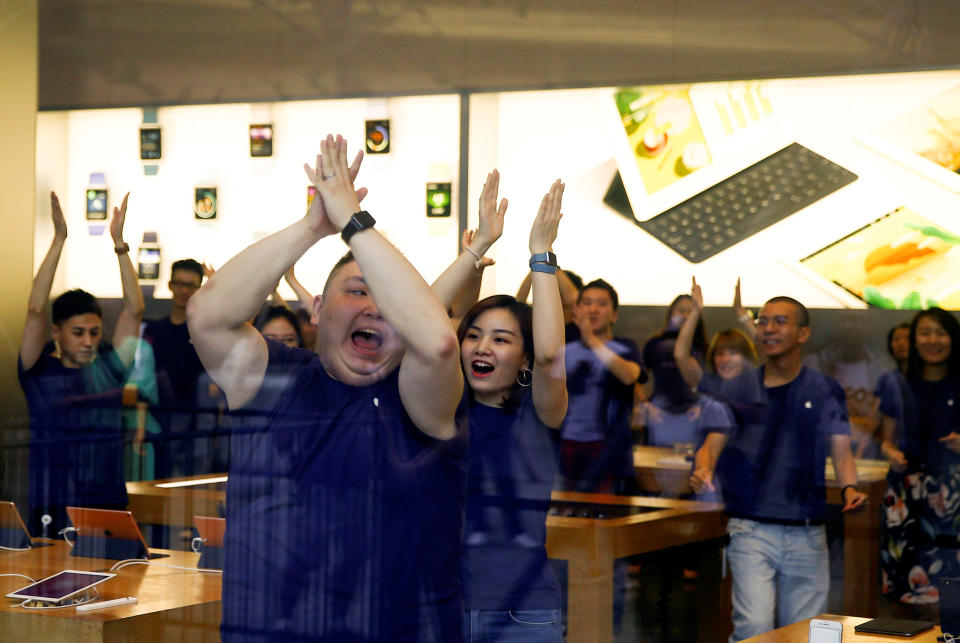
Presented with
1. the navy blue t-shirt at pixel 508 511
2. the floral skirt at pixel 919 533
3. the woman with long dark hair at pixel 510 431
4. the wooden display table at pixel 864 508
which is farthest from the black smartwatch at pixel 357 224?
the floral skirt at pixel 919 533

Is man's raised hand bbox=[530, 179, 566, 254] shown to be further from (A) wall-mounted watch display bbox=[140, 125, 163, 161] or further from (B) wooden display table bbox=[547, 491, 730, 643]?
→ (A) wall-mounted watch display bbox=[140, 125, 163, 161]

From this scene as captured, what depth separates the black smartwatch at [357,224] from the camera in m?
1.80

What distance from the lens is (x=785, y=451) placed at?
271cm

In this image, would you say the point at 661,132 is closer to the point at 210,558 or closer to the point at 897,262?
the point at 897,262

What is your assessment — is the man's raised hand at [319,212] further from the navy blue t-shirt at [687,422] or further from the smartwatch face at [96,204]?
the navy blue t-shirt at [687,422]

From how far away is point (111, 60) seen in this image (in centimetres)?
273

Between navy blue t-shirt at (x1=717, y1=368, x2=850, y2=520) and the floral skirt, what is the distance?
202 millimetres

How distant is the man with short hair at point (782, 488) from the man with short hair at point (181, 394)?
1268 millimetres

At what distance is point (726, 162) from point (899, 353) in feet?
2.08

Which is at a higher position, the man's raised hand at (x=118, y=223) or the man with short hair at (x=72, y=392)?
the man's raised hand at (x=118, y=223)

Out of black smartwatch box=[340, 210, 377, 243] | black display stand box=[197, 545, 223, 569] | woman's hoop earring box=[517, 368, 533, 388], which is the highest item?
black smartwatch box=[340, 210, 377, 243]

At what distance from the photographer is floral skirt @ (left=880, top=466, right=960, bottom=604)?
268 centimetres

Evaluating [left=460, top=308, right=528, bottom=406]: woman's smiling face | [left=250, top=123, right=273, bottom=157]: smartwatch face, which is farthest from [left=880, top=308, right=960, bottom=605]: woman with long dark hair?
[left=250, top=123, right=273, bottom=157]: smartwatch face

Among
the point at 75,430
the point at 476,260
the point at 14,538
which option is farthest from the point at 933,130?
the point at 14,538
